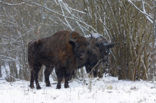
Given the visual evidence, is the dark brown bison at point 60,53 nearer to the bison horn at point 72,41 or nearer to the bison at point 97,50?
the bison horn at point 72,41

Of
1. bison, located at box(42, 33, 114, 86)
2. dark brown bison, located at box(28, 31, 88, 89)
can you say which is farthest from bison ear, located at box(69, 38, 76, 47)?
bison, located at box(42, 33, 114, 86)

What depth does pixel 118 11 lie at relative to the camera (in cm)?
989

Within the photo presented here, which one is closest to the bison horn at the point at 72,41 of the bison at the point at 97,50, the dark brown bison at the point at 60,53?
the dark brown bison at the point at 60,53

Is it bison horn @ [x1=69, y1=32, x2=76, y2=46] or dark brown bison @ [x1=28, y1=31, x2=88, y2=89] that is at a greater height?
bison horn @ [x1=69, y1=32, x2=76, y2=46]

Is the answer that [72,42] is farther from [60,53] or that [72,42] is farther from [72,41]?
[60,53]

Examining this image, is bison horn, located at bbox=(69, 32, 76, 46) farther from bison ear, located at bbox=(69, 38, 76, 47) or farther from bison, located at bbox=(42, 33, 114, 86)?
bison, located at bbox=(42, 33, 114, 86)

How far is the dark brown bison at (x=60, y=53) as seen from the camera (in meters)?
8.36

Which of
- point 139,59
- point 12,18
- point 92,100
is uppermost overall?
point 12,18

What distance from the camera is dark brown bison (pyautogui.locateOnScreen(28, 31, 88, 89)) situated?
836cm

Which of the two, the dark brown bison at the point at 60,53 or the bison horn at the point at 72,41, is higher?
the bison horn at the point at 72,41

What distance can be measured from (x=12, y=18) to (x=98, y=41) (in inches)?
422

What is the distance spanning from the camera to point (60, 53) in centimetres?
834

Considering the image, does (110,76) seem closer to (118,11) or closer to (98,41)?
(98,41)

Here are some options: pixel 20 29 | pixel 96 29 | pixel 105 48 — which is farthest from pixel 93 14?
pixel 20 29
